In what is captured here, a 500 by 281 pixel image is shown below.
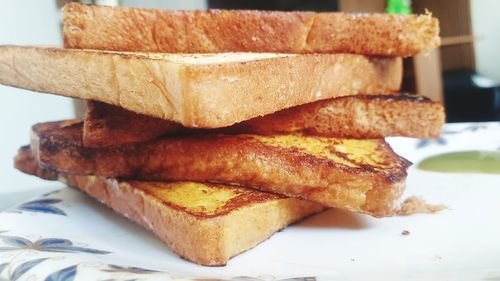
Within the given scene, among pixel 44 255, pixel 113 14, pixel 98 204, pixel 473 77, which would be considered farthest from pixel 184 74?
pixel 473 77

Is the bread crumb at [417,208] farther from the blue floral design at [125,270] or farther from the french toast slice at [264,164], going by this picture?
the blue floral design at [125,270]

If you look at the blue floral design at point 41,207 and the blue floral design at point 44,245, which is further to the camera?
the blue floral design at point 41,207

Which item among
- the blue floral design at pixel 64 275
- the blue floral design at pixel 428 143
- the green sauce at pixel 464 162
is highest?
A: the blue floral design at pixel 428 143

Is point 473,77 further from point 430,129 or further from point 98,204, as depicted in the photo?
point 98,204

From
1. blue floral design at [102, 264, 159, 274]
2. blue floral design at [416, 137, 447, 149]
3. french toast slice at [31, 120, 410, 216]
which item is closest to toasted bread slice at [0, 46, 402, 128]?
french toast slice at [31, 120, 410, 216]

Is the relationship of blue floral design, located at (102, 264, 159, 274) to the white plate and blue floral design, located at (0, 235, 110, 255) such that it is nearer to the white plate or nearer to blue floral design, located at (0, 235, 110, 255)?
the white plate

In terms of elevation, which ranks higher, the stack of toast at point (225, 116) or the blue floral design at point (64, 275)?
the stack of toast at point (225, 116)

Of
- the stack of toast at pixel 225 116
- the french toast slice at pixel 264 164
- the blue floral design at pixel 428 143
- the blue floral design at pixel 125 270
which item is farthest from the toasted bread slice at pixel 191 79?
the blue floral design at pixel 428 143
